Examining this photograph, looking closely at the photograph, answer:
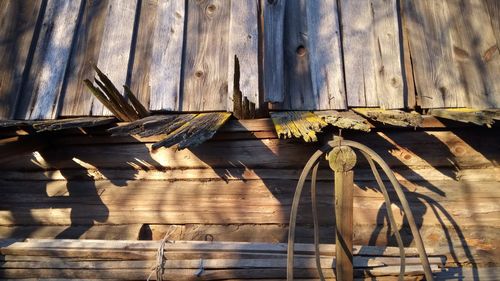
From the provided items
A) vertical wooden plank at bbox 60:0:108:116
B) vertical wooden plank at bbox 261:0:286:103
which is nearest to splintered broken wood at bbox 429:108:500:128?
vertical wooden plank at bbox 261:0:286:103

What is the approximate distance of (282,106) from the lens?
3.15 meters

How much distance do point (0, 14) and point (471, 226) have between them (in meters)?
4.98

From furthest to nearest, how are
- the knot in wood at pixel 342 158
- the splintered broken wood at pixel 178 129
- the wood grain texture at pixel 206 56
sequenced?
the wood grain texture at pixel 206 56 < the knot in wood at pixel 342 158 < the splintered broken wood at pixel 178 129

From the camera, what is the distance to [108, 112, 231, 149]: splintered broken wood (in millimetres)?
2201

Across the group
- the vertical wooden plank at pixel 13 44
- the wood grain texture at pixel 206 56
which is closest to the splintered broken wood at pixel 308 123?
the wood grain texture at pixel 206 56

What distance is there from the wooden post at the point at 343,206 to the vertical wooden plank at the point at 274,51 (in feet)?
3.21

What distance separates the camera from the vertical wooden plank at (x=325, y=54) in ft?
10.3

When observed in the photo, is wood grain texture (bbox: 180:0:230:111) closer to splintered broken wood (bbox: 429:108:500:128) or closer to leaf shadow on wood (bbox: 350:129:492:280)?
leaf shadow on wood (bbox: 350:129:492:280)

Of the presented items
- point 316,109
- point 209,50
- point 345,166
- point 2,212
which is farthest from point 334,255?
point 2,212

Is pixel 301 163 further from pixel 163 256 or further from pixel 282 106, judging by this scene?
pixel 163 256

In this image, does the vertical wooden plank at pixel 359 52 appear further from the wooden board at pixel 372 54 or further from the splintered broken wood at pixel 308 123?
the splintered broken wood at pixel 308 123

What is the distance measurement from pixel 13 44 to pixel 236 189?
2700 mm

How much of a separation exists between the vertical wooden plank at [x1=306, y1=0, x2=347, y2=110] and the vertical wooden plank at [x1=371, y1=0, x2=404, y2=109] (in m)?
0.33

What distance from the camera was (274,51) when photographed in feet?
10.8
